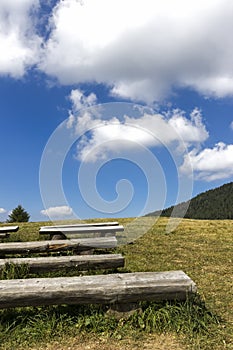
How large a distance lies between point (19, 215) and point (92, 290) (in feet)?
113

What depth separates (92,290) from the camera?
4.30 meters

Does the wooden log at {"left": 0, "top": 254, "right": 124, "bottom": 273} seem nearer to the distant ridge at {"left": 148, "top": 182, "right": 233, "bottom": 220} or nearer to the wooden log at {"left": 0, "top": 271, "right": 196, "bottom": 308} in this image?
the wooden log at {"left": 0, "top": 271, "right": 196, "bottom": 308}

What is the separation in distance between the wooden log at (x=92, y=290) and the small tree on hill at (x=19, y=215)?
33.3 meters

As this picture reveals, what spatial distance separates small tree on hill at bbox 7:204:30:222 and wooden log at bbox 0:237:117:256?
1166 inches

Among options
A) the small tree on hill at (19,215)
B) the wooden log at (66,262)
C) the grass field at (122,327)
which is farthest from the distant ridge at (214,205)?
the grass field at (122,327)

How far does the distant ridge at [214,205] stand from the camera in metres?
133

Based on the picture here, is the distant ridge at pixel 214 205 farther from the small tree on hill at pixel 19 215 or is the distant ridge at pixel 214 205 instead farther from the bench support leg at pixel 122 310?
the bench support leg at pixel 122 310

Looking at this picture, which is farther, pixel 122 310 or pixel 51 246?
pixel 51 246

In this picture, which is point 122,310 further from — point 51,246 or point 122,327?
point 51,246

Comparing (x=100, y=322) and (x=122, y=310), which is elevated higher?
(x=122, y=310)

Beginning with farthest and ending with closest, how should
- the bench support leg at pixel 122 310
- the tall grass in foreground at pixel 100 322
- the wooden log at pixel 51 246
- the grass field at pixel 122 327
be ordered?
the wooden log at pixel 51 246 → the bench support leg at pixel 122 310 → the tall grass in foreground at pixel 100 322 → the grass field at pixel 122 327

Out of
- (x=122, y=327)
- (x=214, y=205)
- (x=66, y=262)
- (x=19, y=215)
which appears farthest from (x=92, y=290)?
(x=214, y=205)

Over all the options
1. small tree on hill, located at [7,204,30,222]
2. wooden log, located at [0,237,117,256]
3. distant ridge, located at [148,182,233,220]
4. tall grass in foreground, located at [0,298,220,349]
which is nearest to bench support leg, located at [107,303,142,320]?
tall grass in foreground, located at [0,298,220,349]

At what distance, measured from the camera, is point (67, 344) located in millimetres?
3957
